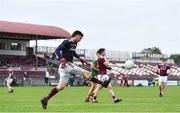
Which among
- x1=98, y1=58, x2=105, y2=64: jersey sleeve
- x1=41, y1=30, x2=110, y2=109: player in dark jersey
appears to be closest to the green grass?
x1=41, y1=30, x2=110, y2=109: player in dark jersey

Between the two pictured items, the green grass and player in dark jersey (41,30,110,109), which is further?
the green grass

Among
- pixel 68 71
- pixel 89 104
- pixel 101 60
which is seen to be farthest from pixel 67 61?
Answer: pixel 101 60

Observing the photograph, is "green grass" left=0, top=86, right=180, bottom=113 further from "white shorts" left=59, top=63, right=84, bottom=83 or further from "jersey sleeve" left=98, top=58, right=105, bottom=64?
"jersey sleeve" left=98, top=58, right=105, bottom=64

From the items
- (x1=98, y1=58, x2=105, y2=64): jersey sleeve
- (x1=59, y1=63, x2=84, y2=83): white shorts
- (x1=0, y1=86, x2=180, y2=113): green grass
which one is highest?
(x1=98, y1=58, x2=105, y2=64): jersey sleeve

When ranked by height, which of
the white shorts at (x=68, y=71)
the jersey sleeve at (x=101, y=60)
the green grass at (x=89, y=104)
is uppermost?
the jersey sleeve at (x=101, y=60)

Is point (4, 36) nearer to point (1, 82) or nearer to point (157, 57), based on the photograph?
point (1, 82)

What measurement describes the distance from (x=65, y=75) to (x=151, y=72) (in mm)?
75897

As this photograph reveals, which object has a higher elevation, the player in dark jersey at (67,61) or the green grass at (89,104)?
the player in dark jersey at (67,61)

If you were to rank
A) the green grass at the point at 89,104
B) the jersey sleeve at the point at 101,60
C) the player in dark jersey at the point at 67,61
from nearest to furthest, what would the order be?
the player in dark jersey at the point at 67,61, the green grass at the point at 89,104, the jersey sleeve at the point at 101,60

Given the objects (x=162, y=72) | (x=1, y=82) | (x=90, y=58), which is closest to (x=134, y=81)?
(x=90, y=58)

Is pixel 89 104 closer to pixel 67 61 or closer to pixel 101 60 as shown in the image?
pixel 101 60

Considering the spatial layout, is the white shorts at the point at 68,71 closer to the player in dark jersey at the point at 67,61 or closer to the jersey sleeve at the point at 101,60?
the player in dark jersey at the point at 67,61

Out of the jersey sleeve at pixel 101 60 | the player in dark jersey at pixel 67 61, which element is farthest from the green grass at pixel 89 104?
the jersey sleeve at pixel 101 60

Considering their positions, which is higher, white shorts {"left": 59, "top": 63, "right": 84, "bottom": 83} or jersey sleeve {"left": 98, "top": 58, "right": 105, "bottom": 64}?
jersey sleeve {"left": 98, "top": 58, "right": 105, "bottom": 64}
